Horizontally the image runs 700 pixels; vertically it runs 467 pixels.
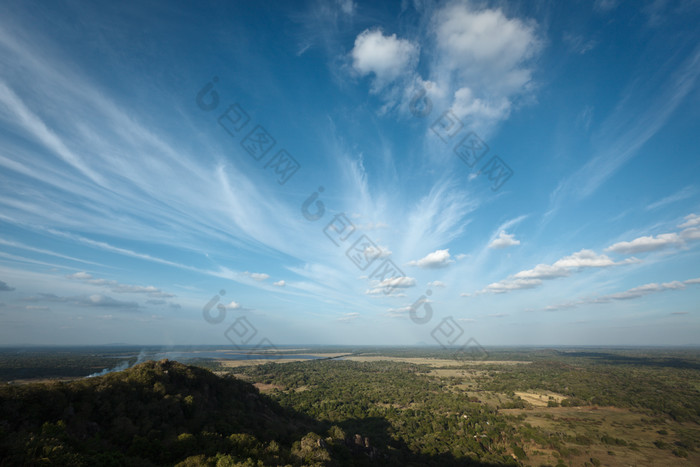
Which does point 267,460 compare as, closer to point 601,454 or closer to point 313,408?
point 313,408

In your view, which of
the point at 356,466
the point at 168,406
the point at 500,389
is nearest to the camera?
the point at 168,406

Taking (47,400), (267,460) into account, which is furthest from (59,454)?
(267,460)

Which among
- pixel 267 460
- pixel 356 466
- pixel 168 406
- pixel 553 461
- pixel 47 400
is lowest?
pixel 553 461

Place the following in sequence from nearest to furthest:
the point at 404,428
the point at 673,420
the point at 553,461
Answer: the point at 553,461 < the point at 404,428 < the point at 673,420

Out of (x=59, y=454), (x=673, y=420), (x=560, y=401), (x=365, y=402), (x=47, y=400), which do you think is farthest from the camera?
(x=560, y=401)

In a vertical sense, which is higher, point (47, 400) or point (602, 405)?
point (47, 400)

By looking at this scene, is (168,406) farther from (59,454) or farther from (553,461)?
(553,461)

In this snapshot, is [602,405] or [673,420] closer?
[673,420]

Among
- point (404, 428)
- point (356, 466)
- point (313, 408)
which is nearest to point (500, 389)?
point (404, 428)

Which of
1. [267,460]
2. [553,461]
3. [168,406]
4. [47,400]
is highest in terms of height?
[47,400]
